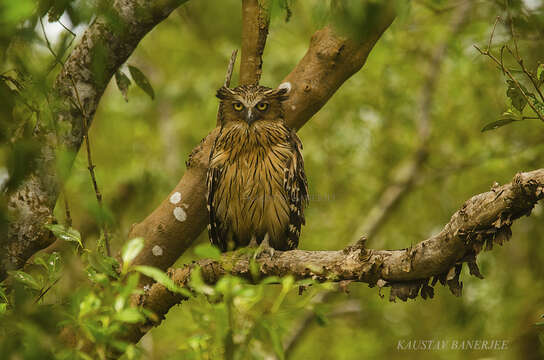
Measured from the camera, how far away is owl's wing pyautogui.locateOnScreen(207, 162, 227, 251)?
3719mm

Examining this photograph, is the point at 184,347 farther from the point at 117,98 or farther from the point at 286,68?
the point at 117,98

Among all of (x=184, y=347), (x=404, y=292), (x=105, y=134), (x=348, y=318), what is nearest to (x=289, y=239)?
(x=404, y=292)

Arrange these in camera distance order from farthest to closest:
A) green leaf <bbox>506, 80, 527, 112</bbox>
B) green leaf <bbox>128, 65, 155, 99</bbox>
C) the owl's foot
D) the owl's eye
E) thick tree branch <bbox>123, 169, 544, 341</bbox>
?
1. the owl's eye
2. green leaf <bbox>128, 65, 155, 99</bbox>
3. the owl's foot
4. green leaf <bbox>506, 80, 527, 112</bbox>
5. thick tree branch <bbox>123, 169, 544, 341</bbox>

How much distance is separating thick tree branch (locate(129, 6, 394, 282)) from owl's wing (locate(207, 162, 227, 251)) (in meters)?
0.07

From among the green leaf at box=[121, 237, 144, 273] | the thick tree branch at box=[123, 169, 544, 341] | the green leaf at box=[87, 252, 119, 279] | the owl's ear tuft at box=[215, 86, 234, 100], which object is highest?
the owl's ear tuft at box=[215, 86, 234, 100]

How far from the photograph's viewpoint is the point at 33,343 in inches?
51.6

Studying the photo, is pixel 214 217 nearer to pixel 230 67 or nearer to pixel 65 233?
pixel 230 67

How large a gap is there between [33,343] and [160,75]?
11.8m

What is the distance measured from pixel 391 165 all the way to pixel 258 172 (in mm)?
4110

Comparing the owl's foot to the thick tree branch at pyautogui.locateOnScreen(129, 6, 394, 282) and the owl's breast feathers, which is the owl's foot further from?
the thick tree branch at pyautogui.locateOnScreen(129, 6, 394, 282)

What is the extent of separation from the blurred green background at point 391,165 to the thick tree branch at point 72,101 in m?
1.97

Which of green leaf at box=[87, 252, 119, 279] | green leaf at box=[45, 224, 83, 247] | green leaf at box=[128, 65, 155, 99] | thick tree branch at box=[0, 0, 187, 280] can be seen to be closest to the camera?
green leaf at box=[87, 252, 119, 279]

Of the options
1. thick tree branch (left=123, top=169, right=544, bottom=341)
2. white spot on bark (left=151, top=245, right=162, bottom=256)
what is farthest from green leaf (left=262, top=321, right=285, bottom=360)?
white spot on bark (left=151, top=245, right=162, bottom=256)

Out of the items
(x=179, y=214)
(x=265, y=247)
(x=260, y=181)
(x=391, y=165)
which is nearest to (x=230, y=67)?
(x=260, y=181)
